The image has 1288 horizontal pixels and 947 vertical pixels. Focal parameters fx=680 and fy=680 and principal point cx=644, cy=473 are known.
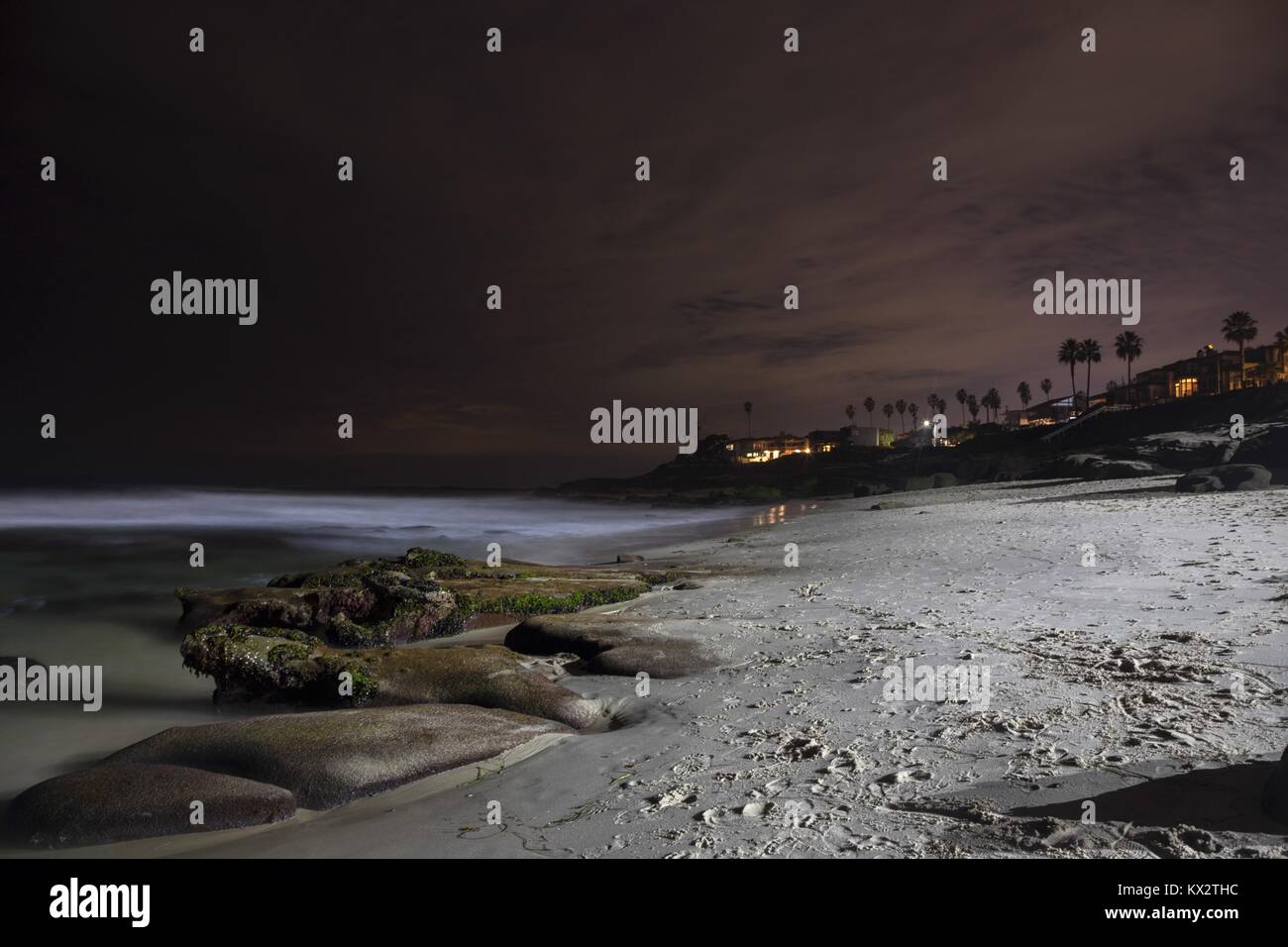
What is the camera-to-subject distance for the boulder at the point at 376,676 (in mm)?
6930

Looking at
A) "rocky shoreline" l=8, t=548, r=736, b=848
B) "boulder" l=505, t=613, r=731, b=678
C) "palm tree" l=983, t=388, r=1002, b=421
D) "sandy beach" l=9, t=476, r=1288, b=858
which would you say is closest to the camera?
"sandy beach" l=9, t=476, r=1288, b=858

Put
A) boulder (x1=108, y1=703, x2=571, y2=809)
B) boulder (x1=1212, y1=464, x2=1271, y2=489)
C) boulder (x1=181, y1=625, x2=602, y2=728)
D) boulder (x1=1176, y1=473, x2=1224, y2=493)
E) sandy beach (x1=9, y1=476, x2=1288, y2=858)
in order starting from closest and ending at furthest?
sandy beach (x1=9, y1=476, x2=1288, y2=858) → boulder (x1=108, y1=703, x2=571, y2=809) → boulder (x1=181, y1=625, x2=602, y2=728) → boulder (x1=1212, y1=464, x2=1271, y2=489) → boulder (x1=1176, y1=473, x2=1224, y2=493)

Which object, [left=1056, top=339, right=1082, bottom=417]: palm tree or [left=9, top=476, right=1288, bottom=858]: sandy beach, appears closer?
[left=9, top=476, right=1288, bottom=858]: sandy beach

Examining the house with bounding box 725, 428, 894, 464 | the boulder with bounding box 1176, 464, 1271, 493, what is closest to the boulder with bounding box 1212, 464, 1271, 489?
the boulder with bounding box 1176, 464, 1271, 493

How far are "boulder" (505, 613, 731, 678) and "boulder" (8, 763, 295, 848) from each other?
12.6ft

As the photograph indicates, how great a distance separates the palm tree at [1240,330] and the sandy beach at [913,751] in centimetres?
10751

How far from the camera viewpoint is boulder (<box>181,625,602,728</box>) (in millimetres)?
6930

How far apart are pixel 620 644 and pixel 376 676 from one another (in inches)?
113

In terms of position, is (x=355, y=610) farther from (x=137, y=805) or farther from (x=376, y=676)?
(x=137, y=805)

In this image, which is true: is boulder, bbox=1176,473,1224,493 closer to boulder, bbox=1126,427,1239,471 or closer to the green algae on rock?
boulder, bbox=1126,427,1239,471

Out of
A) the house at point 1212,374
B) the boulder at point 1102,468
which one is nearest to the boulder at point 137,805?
the boulder at point 1102,468

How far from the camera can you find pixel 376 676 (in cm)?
745

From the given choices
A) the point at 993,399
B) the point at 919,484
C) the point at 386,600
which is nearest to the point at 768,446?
the point at 993,399
